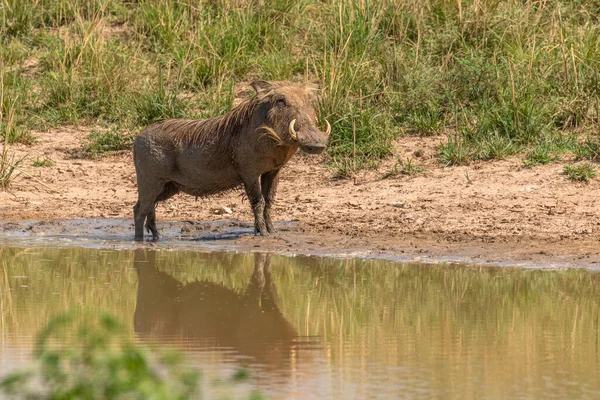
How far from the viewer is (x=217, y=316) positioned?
6402 mm

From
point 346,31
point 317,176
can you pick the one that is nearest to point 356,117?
point 317,176

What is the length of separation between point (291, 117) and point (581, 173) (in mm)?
2487

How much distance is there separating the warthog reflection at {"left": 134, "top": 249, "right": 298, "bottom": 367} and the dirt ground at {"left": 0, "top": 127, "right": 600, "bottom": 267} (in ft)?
4.91

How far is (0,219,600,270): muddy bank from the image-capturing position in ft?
26.8

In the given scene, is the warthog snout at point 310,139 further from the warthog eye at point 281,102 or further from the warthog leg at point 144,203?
the warthog leg at point 144,203

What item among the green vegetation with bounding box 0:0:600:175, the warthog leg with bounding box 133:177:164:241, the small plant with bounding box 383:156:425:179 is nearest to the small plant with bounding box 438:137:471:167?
the green vegetation with bounding box 0:0:600:175

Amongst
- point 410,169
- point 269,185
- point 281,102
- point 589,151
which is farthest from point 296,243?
point 589,151

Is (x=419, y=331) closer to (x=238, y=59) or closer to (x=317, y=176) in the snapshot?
(x=317, y=176)

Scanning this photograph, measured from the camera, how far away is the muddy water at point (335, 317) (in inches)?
197

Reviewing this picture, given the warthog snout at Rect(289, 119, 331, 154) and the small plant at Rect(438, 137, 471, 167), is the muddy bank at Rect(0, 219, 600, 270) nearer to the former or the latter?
the warthog snout at Rect(289, 119, 331, 154)

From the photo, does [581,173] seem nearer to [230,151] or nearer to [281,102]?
[281,102]

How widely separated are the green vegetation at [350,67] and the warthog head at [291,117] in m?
1.63

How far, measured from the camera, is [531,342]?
18.6 ft

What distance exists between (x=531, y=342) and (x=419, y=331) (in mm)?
569
